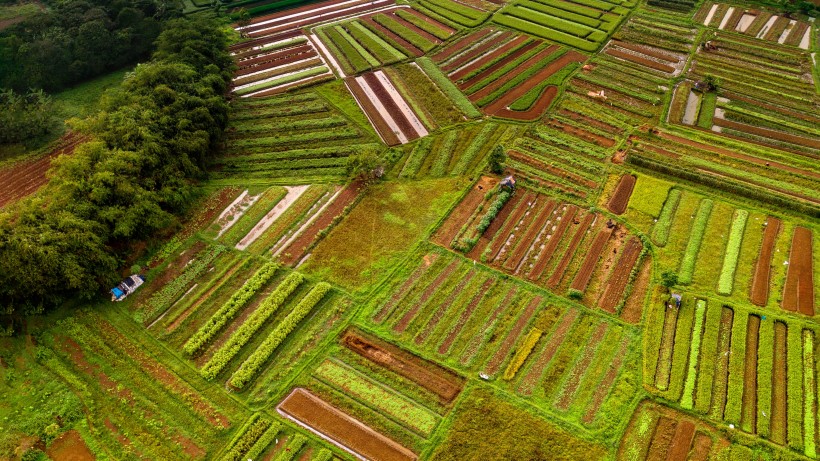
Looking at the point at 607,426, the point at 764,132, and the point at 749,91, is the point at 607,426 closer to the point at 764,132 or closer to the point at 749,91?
the point at 764,132

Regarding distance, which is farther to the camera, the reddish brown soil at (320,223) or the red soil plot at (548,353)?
the reddish brown soil at (320,223)

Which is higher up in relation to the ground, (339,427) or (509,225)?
(509,225)

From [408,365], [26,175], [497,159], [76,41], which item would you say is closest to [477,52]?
[497,159]

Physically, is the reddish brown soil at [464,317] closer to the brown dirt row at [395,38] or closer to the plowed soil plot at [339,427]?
the plowed soil plot at [339,427]

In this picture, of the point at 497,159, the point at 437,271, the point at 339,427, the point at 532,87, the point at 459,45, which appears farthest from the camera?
the point at 459,45

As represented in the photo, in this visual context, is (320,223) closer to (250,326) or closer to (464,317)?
(250,326)

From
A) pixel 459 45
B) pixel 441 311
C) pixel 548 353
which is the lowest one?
pixel 441 311

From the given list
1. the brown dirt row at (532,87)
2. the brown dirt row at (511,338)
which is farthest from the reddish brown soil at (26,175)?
the brown dirt row at (532,87)
